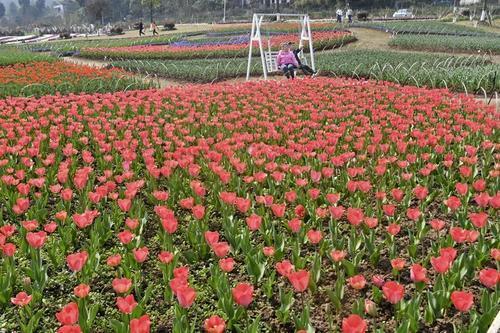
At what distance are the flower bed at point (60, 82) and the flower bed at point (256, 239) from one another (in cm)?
560

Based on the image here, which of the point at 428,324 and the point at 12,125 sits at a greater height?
the point at 12,125

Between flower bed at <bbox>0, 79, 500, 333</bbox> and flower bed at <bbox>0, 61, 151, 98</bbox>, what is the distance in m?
5.60

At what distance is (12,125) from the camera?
6426 millimetres

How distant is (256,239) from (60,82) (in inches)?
408

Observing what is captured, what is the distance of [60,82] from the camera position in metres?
12.8

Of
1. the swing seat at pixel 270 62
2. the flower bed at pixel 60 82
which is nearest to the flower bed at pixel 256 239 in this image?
the flower bed at pixel 60 82

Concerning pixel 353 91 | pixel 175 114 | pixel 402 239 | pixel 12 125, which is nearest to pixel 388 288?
pixel 402 239

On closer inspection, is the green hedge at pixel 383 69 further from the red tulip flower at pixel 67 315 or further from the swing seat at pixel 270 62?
the red tulip flower at pixel 67 315

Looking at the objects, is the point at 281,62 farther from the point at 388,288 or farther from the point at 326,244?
the point at 388,288

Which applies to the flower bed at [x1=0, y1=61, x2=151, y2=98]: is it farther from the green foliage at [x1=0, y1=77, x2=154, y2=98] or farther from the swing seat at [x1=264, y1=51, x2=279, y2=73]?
the swing seat at [x1=264, y1=51, x2=279, y2=73]

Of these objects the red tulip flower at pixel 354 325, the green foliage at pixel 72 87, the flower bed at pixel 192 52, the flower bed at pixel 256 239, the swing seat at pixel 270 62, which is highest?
the flower bed at pixel 192 52

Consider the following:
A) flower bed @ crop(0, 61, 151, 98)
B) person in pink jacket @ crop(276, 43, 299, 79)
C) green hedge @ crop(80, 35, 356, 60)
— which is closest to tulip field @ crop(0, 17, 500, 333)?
flower bed @ crop(0, 61, 151, 98)

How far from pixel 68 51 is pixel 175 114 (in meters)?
24.0

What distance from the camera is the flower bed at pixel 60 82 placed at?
11.7 meters
